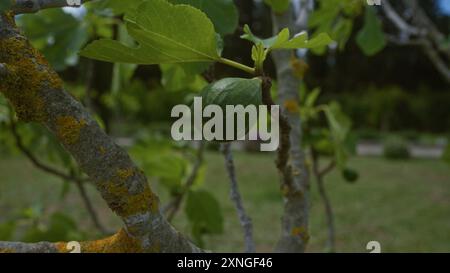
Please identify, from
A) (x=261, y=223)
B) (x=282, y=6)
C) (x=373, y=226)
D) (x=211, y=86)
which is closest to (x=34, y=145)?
(x=282, y=6)

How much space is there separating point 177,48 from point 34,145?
1.10 m

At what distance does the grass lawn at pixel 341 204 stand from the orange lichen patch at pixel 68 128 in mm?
2077

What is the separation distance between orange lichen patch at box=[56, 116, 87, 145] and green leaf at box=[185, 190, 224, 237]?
0.66 meters

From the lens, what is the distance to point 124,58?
461 millimetres

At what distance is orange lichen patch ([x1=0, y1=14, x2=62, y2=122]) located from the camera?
0.43 m

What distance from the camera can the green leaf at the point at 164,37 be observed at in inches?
16.9

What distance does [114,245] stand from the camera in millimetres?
502

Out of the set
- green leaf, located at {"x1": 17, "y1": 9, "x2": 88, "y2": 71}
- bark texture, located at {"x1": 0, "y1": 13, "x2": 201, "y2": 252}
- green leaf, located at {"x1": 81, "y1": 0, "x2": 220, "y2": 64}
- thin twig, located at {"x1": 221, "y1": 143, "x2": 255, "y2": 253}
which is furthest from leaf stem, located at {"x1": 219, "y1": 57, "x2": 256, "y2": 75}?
green leaf, located at {"x1": 17, "y1": 9, "x2": 88, "y2": 71}

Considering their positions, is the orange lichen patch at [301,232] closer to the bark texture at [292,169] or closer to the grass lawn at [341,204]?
the bark texture at [292,169]

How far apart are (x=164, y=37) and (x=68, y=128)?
0.36ft

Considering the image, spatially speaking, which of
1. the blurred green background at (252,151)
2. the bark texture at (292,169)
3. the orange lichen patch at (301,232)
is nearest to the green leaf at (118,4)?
the blurred green background at (252,151)

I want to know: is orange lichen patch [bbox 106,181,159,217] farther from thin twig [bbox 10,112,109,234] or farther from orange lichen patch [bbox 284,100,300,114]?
thin twig [bbox 10,112,109,234]

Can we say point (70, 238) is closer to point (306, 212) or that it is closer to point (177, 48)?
point (306, 212)

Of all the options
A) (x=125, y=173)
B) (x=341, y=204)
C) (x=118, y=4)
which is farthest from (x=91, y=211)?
(x=341, y=204)
